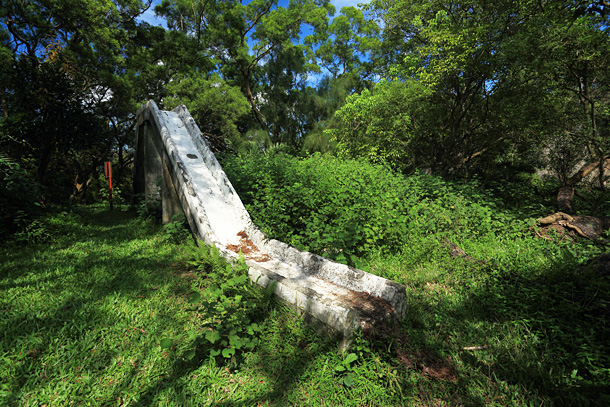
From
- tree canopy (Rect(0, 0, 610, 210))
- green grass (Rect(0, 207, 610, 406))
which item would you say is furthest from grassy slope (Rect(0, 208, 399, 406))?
tree canopy (Rect(0, 0, 610, 210))

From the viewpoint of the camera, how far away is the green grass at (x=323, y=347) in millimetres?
1686

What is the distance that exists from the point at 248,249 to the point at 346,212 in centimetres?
150

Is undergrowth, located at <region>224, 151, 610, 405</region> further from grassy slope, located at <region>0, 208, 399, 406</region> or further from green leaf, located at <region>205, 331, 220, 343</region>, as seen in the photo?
green leaf, located at <region>205, 331, 220, 343</region>

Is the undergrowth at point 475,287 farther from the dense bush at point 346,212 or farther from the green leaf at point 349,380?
the green leaf at point 349,380

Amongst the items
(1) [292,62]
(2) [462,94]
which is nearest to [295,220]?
(2) [462,94]

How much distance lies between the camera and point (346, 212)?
400 centimetres

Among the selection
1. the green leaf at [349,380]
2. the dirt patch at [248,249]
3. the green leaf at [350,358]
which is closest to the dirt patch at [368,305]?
the green leaf at [350,358]

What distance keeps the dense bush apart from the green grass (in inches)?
31.8

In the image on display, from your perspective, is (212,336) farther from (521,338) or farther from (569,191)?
(569,191)

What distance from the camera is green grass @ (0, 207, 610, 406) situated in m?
1.69

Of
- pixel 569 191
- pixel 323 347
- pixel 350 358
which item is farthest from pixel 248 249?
pixel 569 191

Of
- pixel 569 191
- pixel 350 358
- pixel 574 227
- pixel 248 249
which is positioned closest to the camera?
pixel 350 358

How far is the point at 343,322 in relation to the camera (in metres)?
1.98

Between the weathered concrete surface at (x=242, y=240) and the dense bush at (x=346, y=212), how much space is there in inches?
12.5
